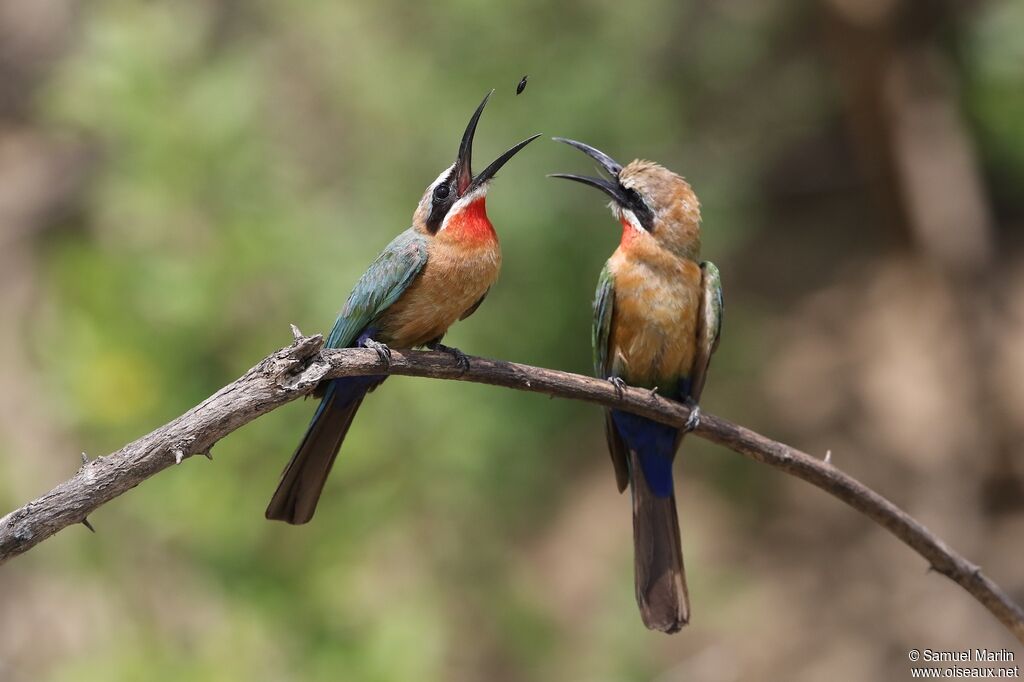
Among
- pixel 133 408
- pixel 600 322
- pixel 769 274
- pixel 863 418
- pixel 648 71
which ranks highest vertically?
pixel 648 71

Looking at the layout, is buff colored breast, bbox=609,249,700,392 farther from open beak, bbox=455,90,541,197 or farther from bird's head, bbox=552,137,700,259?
open beak, bbox=455,90,541,197

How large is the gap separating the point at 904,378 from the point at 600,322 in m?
4.31

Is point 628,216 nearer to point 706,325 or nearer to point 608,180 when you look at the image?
point 608,180

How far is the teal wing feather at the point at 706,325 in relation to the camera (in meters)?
4.00

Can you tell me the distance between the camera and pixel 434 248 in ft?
12.5

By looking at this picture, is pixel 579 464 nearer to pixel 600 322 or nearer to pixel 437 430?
pixel 437 430

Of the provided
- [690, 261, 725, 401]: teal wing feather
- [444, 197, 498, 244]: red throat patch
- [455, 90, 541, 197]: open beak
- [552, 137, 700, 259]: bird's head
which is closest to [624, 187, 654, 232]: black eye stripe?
[552, 137, 700, 259]: bird's head

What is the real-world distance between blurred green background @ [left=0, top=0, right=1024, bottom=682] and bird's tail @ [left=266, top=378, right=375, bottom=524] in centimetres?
157

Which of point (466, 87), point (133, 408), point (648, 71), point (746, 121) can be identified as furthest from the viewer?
point (746, 121)

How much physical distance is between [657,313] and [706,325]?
0.20 metres

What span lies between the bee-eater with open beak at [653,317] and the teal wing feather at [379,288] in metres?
0.59

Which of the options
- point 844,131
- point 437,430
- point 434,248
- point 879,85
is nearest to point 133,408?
point 437,430

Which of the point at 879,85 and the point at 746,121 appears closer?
the point at 879,85

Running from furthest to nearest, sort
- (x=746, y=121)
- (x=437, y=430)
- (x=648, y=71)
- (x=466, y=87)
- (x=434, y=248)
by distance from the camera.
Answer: (x=746, y=121), (x=648, y=71), (x=466, y=87), (x=437, y=430), (x=434, y=248)
